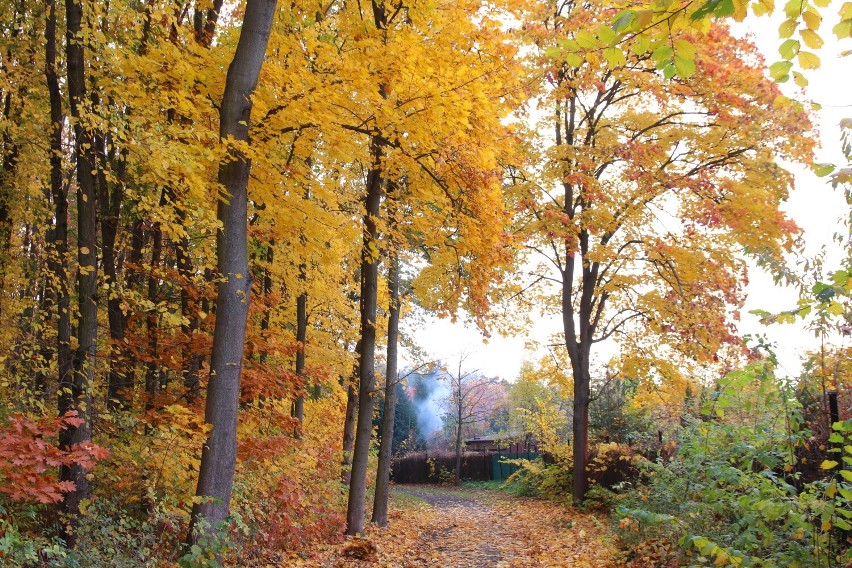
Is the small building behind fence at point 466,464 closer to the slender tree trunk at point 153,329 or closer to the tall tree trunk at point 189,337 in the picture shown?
the slender tree trunk at point 153,329

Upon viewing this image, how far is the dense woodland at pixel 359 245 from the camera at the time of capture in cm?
508

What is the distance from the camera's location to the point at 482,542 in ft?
33.7

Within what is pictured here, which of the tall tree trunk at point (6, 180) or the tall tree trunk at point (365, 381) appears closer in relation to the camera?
the tall tree trunk at point (6, 180)

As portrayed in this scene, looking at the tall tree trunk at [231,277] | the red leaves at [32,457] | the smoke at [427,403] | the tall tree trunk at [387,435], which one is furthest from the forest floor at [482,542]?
the smoke at [427,403]

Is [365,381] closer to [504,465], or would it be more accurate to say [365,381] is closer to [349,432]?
[349,432]

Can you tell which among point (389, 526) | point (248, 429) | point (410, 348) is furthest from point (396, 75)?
point (410, 348)

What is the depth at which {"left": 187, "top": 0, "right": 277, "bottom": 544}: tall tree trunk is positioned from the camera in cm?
594

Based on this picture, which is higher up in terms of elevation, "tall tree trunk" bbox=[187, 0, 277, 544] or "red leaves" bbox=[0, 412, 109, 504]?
"tall tree trunk" bbox=[187, 0, 277, 544]

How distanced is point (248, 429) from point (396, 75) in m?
5.73

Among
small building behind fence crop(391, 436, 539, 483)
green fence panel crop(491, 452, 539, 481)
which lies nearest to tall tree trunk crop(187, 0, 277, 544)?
green fence panel crop(491, 452, 539, 481)

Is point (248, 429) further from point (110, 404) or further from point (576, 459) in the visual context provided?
point (576, 459)

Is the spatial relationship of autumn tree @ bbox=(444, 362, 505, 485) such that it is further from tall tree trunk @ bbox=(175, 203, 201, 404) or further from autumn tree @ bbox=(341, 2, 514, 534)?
tall tree trunk @ bbox=(175, 203, 201, 404)

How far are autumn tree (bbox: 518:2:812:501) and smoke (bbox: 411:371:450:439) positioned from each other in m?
35.9

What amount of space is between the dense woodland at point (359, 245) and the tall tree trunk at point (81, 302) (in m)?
0.04
